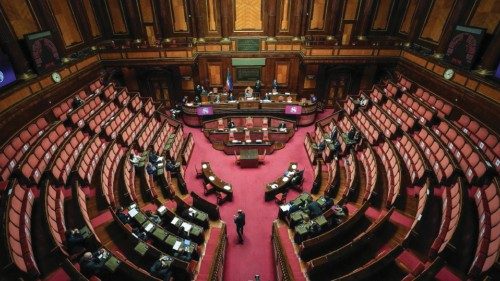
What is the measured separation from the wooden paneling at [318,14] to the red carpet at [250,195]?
166 inches

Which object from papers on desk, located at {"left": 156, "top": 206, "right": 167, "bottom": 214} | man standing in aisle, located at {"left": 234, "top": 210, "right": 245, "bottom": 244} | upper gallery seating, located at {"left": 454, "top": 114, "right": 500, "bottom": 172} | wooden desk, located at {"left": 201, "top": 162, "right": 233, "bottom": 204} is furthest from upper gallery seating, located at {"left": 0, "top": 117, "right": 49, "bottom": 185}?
upper gallery seating, located at {"left": 454, "top": 114, "right": 500, "bottom": 172}

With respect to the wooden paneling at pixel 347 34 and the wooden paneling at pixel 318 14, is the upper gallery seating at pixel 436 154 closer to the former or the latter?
the wooden paneling at pixel 347 34

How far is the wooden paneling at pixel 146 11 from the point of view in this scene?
10.7 m

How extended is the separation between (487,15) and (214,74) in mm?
9246

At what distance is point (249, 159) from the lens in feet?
28.7

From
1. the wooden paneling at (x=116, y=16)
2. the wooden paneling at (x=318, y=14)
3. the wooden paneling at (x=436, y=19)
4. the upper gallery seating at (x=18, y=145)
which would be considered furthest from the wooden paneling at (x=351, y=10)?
the upper gallery seating at (x=18, y=145)

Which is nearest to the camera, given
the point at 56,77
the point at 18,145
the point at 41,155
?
the point at 41,155

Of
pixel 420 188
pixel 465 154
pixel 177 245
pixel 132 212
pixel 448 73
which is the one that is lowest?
pixel 177 245

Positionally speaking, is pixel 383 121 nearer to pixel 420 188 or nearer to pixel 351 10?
pixel 420 188

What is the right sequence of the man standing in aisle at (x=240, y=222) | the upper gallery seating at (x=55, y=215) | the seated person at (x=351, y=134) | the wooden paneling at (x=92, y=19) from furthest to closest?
the wooden paneling at (x=92, y=19) < the seated person at (x=351, y=134) < the man standing in aisle at (x=240, y=222) < the upper gallery seating at (x=55, y=215)

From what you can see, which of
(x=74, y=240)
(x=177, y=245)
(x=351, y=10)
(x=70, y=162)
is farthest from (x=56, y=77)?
(x=351, y=10)

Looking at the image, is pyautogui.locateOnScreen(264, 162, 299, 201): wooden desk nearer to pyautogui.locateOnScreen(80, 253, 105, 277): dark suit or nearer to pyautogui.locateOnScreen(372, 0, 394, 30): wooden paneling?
pyautogui.locateOnScreen(80, 253, 105, 277): dark suit

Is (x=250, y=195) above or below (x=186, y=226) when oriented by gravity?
below

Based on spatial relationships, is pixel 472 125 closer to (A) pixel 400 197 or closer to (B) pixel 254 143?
(A) pixel 400 197
